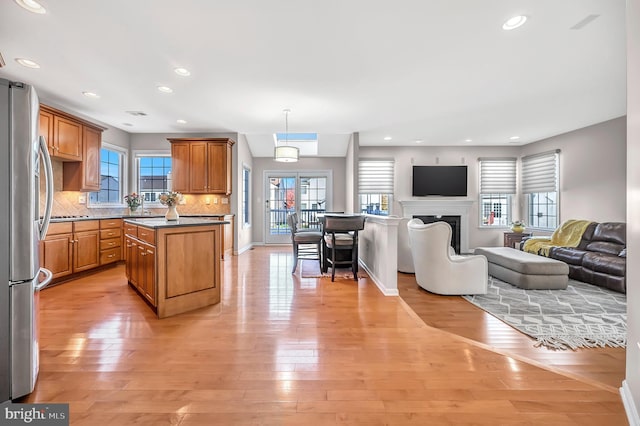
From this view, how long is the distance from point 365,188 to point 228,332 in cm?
547

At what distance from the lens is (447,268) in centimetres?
352

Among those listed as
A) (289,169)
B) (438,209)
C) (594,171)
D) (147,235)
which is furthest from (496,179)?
(147,235)

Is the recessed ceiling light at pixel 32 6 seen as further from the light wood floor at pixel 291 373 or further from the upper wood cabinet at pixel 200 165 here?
the upper wood cabinet at pixel 200 165

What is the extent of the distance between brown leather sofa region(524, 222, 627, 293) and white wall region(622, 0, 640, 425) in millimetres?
3150

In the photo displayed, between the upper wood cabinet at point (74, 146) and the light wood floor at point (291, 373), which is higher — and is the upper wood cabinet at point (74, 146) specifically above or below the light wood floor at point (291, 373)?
above

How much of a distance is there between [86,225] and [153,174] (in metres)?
2.25

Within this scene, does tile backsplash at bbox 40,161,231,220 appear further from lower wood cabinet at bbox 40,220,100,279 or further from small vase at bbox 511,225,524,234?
small vase at bbox 511,225,524,234

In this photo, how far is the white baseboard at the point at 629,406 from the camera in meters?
1.36

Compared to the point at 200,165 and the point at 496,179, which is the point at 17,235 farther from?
the point at 496,179

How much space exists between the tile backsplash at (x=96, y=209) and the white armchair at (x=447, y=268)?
14.1 feet

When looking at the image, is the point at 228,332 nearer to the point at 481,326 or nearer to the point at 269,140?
the point at 481,326

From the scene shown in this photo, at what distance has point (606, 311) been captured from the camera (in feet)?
9.92

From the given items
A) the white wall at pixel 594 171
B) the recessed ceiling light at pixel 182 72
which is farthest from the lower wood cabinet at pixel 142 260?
the white wall at pixel 594 171

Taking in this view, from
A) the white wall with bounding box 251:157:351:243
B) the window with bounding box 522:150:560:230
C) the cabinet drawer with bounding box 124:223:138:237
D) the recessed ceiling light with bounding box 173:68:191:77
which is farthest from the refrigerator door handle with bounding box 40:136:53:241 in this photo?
the window with bounding box 522:150:560:230
